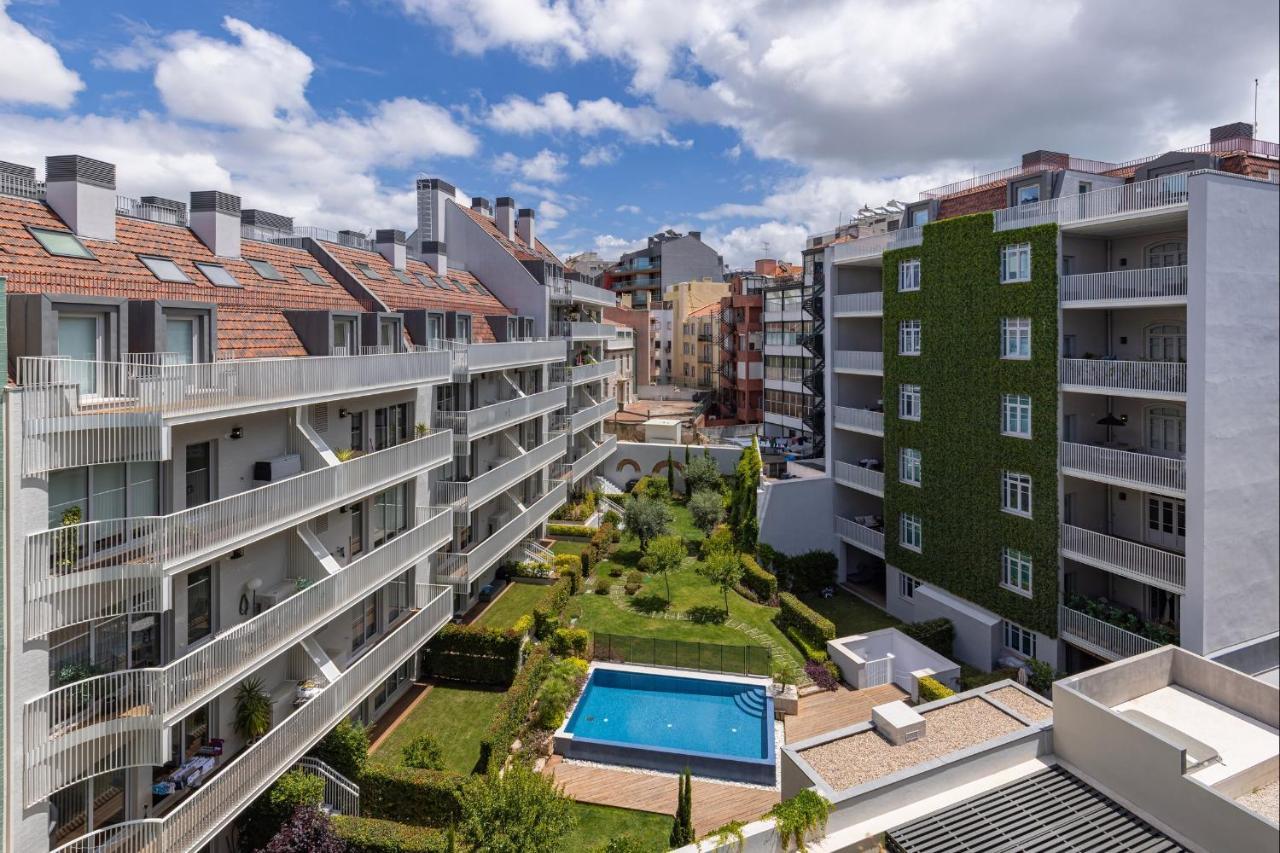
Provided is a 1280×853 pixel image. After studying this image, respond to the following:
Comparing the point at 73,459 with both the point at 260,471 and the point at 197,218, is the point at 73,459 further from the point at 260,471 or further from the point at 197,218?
the point at 197,218

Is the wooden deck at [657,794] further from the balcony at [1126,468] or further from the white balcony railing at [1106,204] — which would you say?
the white balcony railing at [1106,204]

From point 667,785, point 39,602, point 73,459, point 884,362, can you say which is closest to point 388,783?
point 667,785

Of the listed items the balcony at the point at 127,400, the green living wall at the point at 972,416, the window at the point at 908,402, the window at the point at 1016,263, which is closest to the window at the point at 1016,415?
the green living wall at the point at 972,416

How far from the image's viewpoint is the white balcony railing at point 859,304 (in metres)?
30.6

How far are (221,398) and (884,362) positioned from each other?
24.0 m

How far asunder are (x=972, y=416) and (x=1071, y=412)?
11.1ft

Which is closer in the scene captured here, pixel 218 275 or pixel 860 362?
pixel 218 275

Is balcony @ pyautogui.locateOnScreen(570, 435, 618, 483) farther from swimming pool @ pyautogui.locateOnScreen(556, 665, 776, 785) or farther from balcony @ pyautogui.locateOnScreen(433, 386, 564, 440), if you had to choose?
swimming pool @ pyautogui.locateOnScreen(556, 665, 776, 785)

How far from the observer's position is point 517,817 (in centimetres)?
1330

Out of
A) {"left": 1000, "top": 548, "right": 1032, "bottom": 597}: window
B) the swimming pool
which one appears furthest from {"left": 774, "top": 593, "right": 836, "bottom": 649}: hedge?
{"left": 1000, "top": 548, "right": 1032, "bottom": 597}: window

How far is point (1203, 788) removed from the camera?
981 centimetres

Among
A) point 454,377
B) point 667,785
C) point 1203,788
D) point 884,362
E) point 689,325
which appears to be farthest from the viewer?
point 689,325

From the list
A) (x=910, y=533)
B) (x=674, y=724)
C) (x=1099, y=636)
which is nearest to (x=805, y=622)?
(x=910, y=533)

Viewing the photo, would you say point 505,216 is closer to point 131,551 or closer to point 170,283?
point 170,283
